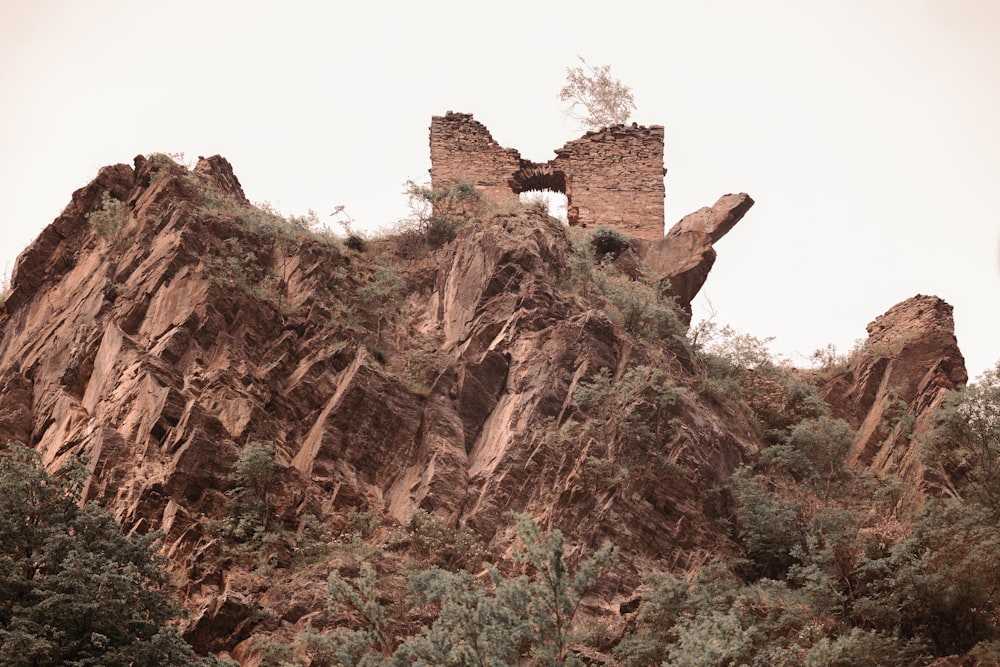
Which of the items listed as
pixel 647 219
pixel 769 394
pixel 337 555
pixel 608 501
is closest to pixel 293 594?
pixel 337 555

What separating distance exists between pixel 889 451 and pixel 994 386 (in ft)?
8.52

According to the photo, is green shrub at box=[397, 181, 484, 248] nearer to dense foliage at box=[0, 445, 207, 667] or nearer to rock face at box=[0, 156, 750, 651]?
rock face at box=[0, 156, 750, 651]

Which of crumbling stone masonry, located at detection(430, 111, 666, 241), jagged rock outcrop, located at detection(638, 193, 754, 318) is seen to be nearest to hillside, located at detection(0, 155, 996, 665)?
jagged rock outcrop, located at detection(638, 193, 754, 318)

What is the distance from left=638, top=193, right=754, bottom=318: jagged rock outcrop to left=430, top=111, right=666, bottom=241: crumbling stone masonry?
2.65ft

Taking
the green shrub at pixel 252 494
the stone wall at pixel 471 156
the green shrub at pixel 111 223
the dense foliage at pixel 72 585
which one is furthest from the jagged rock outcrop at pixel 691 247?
the dense foliage at pixel 72 585

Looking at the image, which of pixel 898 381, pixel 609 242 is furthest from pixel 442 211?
pixel 898 381

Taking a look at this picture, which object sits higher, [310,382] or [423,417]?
[423,417]

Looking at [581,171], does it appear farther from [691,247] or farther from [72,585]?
[72,585]

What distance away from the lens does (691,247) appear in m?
31.1

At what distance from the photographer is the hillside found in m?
19.9

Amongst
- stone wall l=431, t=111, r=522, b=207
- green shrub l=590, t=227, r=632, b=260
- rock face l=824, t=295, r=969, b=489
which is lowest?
rock face l=824, t=295, r=969, b=489

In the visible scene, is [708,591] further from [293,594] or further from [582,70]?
[582,70]

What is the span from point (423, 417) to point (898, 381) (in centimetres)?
990

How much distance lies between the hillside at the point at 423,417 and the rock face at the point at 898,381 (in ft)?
0.17
